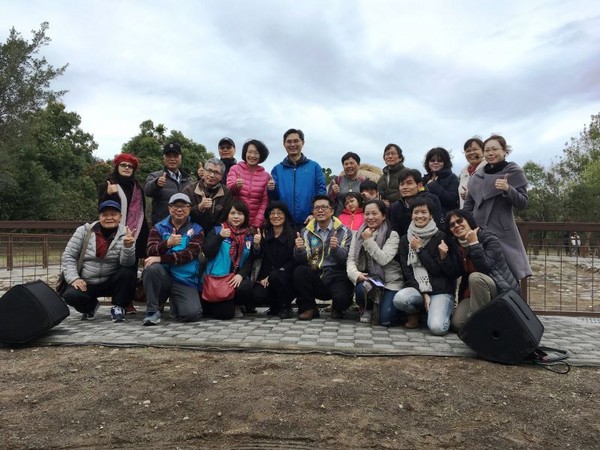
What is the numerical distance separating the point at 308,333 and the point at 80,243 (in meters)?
2.75

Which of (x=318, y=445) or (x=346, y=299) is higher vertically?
(x=346, y=299)

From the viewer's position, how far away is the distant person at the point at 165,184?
5.92m

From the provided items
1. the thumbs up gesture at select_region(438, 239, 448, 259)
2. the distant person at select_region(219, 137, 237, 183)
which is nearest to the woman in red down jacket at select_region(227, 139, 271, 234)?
the distant person at select_region(219, 137, 237, 183)

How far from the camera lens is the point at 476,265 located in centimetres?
471

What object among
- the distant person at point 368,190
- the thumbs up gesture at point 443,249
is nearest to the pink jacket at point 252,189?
the distant person at point 368,190

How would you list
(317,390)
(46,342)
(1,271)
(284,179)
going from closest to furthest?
(317,390) < (46,342) < (284,179) < (1,271)

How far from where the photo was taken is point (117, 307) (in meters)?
5.54

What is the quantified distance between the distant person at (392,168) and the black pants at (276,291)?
5.29ft

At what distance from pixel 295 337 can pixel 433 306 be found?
148cm

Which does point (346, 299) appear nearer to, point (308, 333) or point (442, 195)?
point (308, 333)

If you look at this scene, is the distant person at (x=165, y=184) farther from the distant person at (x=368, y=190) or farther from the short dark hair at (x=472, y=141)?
the short dark hair at (x=472, y=141)

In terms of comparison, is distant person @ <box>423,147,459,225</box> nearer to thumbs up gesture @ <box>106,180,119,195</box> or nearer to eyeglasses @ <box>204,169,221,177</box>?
eyeglasses @ <box>204,169,221,177</box>

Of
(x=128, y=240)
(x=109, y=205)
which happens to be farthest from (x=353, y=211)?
(x=109, y=205)

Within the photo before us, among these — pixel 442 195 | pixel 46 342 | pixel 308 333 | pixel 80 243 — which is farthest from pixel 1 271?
pixel 442 195
